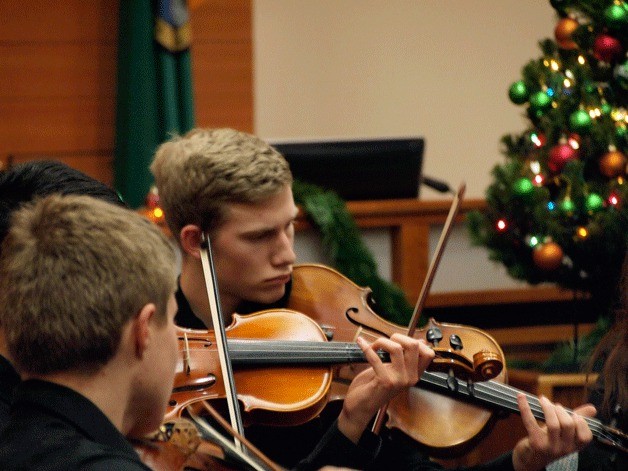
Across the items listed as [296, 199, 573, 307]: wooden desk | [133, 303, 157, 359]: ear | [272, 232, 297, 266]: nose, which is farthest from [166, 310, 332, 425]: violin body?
[296, 199, 573, 307]: wooden desk

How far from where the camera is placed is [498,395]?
1.95 metres

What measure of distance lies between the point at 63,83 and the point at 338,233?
1.82m

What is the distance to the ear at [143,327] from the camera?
1.21 meters

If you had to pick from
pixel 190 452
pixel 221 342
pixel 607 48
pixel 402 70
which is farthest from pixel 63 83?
pixel 190 452

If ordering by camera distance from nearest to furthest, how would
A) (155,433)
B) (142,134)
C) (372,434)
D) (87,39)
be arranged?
(155,433)
(372,434)
(142,134)
(87,39)

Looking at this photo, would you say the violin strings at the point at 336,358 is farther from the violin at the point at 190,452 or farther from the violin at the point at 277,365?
the violin at the point at 190,452

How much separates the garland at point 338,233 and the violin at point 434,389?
3.26 feet

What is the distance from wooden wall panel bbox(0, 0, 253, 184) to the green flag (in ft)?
1.15

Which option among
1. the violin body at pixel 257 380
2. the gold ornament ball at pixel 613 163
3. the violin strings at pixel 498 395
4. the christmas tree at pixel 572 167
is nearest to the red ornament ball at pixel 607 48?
the christmas tree at pixel 572 167

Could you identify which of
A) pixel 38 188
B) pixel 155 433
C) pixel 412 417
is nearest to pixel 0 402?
pixel 155 433

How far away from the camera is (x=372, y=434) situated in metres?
1.80

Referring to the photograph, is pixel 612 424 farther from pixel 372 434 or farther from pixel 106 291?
pixel 106 291

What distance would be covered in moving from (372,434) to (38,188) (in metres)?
0.69

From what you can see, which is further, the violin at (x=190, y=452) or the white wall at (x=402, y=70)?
the white wall at (x=402, y=70)
